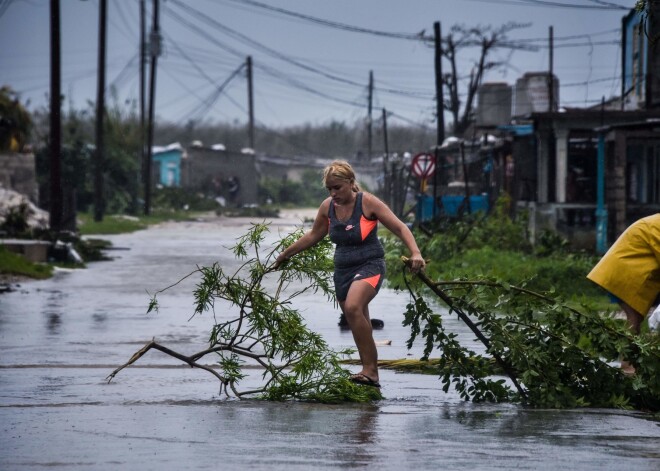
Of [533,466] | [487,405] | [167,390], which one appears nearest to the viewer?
[533,466]

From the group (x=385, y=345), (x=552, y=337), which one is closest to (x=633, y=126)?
(x=385, y=345)

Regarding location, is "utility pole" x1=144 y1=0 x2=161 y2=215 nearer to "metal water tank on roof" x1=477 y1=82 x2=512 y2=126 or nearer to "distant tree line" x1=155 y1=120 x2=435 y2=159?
"metal water tank on roof" x1=477 y1=82 x2=512 y2=126

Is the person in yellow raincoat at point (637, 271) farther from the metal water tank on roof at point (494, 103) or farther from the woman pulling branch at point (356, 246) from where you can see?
the metal water tank on roof at point (494, 103)

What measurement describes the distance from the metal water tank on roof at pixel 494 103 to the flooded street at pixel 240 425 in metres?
37.5

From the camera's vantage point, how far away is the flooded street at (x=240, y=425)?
5895 millimetres

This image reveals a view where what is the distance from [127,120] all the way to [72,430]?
62.0 meters

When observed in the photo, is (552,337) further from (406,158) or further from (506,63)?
(506,63)

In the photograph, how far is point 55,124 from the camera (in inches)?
1100

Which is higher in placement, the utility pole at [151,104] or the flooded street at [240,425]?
the utility pole at [151,104]

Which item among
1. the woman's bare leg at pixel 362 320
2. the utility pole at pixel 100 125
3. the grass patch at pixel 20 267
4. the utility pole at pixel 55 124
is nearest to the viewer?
the woman's bare leg at pixel 362 320

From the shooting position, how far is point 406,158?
146 feet

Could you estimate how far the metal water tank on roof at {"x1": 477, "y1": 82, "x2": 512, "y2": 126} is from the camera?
48719 mm

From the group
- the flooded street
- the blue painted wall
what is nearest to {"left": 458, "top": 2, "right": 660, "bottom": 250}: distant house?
the flooded street

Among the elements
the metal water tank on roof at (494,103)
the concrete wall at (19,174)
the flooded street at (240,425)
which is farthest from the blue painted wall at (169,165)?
the flooded street at (240,425)
